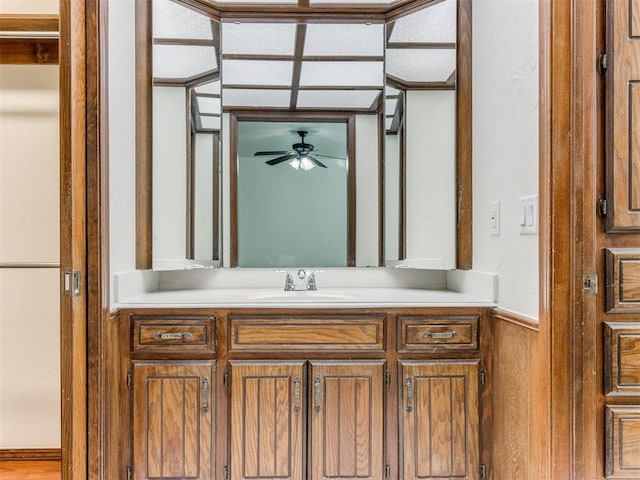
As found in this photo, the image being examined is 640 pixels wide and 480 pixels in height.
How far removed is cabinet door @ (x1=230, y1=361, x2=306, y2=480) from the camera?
1687 mm

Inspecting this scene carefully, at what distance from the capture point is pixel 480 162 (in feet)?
6.40

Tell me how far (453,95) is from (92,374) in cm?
188

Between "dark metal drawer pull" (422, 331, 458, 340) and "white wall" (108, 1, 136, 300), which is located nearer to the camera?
"white wall" (108, 1, 136, 300)

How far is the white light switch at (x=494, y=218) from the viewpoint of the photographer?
1754 millimetres

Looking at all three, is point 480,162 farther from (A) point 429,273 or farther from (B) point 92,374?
(B) point 92,374

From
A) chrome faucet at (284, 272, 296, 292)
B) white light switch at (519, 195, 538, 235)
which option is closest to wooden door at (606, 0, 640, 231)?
white light switch at (519, 195, 538, 235)

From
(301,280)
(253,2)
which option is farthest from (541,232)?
(253,2)

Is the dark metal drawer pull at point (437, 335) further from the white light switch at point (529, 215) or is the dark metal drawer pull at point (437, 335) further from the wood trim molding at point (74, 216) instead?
the wood trim molding at point (74, 216)

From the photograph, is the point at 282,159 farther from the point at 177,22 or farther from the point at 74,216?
the point at 74,216

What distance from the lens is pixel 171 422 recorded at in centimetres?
168

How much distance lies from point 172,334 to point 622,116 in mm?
1682

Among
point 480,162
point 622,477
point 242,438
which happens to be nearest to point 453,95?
point 480,162

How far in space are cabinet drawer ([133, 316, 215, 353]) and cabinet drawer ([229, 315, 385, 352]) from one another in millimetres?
99

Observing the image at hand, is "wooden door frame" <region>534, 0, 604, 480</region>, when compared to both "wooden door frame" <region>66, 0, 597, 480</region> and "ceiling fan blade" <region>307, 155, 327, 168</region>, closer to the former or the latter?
"wooden door frame" <region>66, 0, 597, 480</region>
